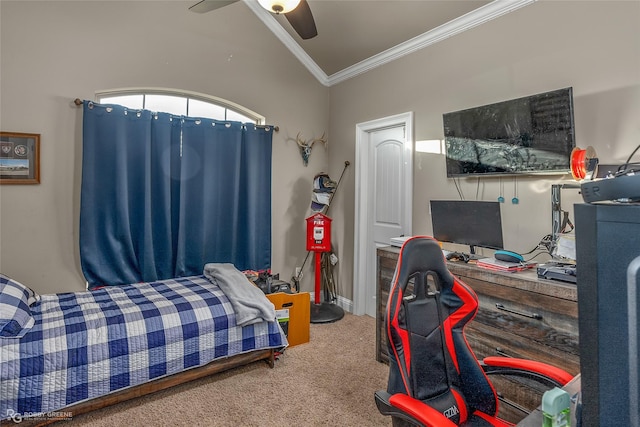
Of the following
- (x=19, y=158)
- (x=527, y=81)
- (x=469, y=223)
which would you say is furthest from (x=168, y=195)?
(x=527, y=81)

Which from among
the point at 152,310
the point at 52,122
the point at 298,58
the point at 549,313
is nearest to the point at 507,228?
the point at 549,313

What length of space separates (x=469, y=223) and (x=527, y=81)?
107 cm

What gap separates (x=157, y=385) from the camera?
2201mm

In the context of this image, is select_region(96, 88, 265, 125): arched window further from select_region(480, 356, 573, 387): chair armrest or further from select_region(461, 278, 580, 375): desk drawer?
select_region(480, 356, 573, 387): chair armrest

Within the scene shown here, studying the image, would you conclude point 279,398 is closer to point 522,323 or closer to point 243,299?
point 243,299

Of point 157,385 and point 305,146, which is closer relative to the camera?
point 157,385

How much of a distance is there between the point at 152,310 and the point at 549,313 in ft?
7.83

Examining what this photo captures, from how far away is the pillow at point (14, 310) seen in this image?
6.14 feet

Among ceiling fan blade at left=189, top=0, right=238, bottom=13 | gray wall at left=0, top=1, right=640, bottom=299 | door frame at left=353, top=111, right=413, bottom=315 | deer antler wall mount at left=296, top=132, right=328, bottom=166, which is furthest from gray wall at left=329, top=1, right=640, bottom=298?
ceiling fan blade at left=189, top=0, right=238, bottom=13

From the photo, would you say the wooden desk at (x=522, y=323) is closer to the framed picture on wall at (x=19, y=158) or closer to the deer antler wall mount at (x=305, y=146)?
the deer antler wall mount at (x=305, y=146)

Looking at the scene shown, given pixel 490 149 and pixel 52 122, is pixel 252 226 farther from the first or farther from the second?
pixel 490 149

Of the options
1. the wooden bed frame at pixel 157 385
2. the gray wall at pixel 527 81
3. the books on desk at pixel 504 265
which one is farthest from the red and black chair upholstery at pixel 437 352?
the wooden bed frame at pixel 157 385

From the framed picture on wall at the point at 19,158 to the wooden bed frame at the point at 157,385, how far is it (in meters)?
1.74

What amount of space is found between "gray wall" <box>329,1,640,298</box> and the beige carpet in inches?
54.3
